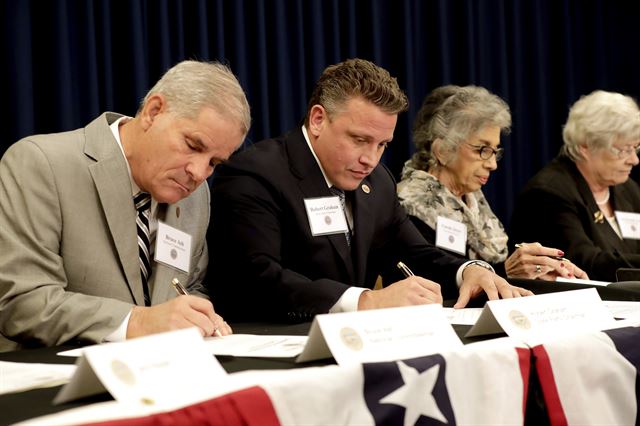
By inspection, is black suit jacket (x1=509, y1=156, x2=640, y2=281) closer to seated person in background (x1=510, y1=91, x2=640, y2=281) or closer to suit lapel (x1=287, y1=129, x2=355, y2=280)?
seated person in background (x1=510, y1=91, x2=640, y2=281)

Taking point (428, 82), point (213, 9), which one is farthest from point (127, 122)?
point (428, 82)

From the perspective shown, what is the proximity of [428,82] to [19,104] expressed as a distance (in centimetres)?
255

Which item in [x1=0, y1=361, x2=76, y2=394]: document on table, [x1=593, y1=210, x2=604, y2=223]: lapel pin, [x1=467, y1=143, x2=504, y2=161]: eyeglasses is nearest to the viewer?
[x1=0, y1=361, x2=76, y2=394]: document on table

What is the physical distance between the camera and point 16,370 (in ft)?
4.98

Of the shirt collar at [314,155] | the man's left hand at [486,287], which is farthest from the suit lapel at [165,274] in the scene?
the man's left hand at [486,287]

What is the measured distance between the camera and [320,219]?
2648 millimetres

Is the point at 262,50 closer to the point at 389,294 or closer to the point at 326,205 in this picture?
the point at 326,205

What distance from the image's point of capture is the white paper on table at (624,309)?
2.07m

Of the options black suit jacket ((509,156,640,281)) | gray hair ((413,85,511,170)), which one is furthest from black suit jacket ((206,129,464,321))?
black suit jacket ((509,156,640,281))

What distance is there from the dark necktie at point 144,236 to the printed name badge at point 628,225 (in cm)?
275

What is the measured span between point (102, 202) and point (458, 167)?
192 centimetres

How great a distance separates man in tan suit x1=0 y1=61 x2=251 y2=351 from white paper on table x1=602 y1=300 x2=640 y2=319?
0.95 meters

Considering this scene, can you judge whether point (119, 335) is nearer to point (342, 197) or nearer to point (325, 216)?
point (325, 216)

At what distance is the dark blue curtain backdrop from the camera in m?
3.18
